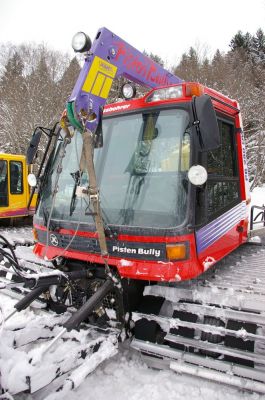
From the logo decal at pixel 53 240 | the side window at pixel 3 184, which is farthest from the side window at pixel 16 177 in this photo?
the logo decal at pixel 53 240

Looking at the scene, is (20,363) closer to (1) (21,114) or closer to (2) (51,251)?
(2) (51,251)

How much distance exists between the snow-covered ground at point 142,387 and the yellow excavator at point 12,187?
260 inches

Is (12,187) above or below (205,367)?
above

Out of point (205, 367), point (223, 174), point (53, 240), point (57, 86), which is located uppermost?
point (57, 86)

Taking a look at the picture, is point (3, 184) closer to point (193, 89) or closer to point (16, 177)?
point (16, 177)

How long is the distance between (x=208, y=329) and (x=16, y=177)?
7.95 metres

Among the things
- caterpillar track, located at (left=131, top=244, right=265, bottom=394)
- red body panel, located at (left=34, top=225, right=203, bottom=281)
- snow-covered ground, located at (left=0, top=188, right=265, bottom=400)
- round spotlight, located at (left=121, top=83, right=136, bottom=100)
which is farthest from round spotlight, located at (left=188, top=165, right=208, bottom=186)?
round spotlight, located at (left=121, top=83, right=136, bottom=100)

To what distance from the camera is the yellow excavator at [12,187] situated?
9586mm

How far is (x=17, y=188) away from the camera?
32.3 ft

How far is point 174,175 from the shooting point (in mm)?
3373

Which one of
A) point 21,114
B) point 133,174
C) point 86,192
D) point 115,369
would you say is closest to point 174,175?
point 133,174

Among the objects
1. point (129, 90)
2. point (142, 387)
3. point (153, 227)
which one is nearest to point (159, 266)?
point (153, 227)

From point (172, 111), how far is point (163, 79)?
148 cm

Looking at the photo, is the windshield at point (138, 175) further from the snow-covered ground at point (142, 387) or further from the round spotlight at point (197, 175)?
the snow-covered ground at point (142, 387)
